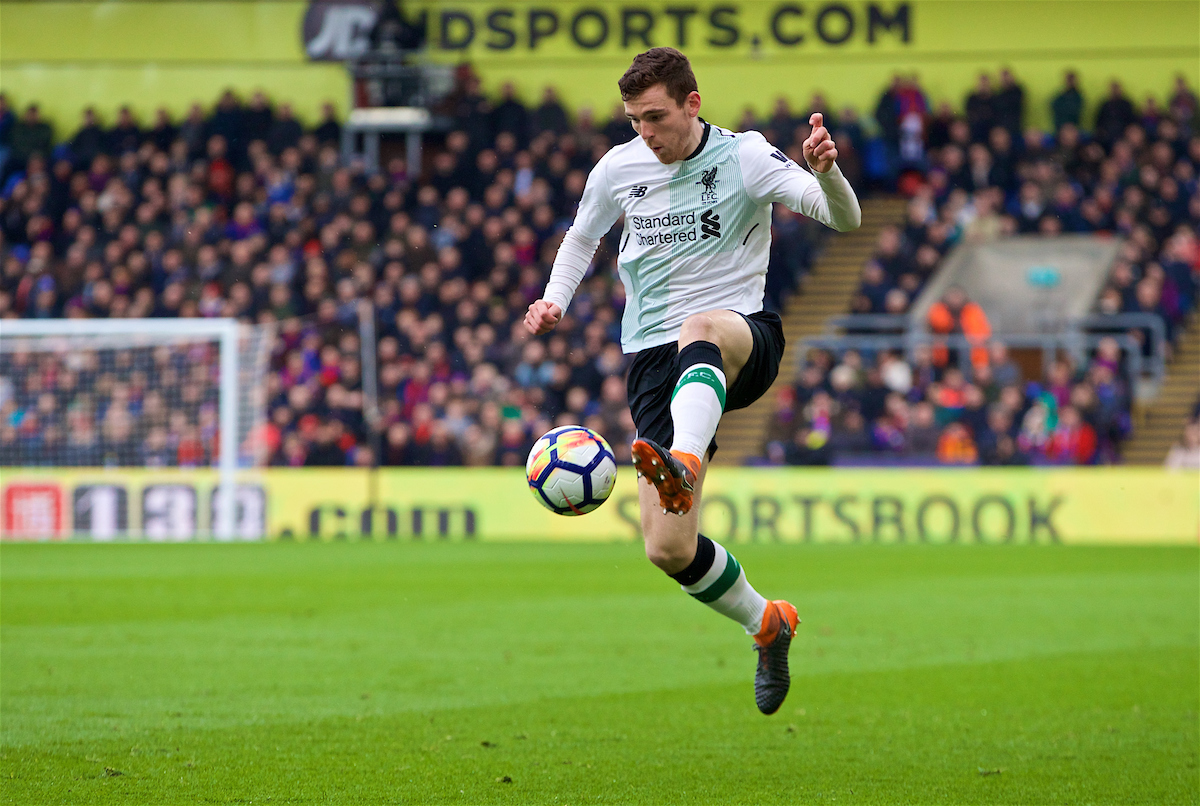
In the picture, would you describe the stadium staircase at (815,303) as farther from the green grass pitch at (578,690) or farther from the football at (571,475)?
the football at (571,475)

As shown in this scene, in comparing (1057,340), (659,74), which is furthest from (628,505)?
(659,74)

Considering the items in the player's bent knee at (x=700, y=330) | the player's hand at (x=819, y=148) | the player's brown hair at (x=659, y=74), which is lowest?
the player's bent knee at (x=700, y=330)

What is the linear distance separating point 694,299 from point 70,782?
2832 millimetres

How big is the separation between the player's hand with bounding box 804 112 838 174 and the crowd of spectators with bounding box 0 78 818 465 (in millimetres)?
13826

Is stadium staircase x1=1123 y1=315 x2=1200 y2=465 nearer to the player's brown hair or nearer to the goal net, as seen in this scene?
the goal net

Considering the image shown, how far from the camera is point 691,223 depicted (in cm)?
570

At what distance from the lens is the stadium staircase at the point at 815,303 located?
22.0m

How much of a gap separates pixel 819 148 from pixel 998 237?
61.3 ft

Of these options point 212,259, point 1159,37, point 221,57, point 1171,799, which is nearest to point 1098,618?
point 1171,799

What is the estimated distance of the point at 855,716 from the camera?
686 cm

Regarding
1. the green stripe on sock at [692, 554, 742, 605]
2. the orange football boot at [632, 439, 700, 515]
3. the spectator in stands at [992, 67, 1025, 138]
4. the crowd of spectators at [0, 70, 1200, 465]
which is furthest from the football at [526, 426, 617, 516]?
the spectator in stands at [992, 67, 1025, 138]

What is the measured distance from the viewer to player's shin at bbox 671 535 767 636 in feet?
19.0

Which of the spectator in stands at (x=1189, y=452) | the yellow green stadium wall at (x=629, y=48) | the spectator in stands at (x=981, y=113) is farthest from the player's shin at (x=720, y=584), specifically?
the yellow green stadium wall at (x=629, y=48)

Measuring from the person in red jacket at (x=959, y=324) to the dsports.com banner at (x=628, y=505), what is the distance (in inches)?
88.9
